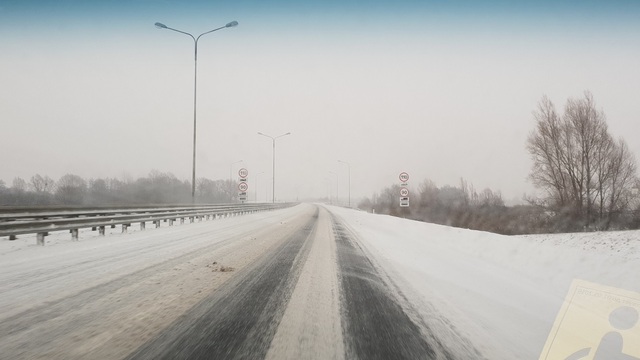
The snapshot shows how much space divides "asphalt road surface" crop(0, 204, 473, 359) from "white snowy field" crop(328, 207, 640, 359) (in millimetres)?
437

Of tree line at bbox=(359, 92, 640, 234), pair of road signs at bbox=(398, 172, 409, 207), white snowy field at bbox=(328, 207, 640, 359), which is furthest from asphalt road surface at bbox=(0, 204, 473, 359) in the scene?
tree line at bbox=(359, 92, 640, 234)

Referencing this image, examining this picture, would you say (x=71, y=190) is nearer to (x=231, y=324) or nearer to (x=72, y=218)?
(x=72, y=218)

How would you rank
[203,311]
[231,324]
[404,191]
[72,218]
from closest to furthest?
[231,324]
[203,311]
[72,218]
[404,191]

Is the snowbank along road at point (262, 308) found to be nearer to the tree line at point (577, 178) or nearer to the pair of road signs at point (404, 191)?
the pair of road signs at point (404, 191)

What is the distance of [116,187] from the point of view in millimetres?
89375

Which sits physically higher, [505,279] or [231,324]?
[231,324]

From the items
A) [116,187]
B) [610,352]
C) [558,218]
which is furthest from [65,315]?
[116,187]

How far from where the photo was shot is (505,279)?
5.86 metres

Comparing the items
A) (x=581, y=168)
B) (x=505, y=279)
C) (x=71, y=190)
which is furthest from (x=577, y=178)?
(x=71, y=190)

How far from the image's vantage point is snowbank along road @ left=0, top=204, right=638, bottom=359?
267 cm

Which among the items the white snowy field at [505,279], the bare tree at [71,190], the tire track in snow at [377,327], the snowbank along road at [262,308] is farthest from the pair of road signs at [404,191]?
the bare tree at [71,190]

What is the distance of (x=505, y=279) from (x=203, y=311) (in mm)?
5092

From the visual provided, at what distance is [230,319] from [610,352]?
334cm

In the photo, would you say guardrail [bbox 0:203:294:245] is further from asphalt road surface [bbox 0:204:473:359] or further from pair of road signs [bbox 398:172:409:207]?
pair of road signs [bbox 398:172:409:207]
